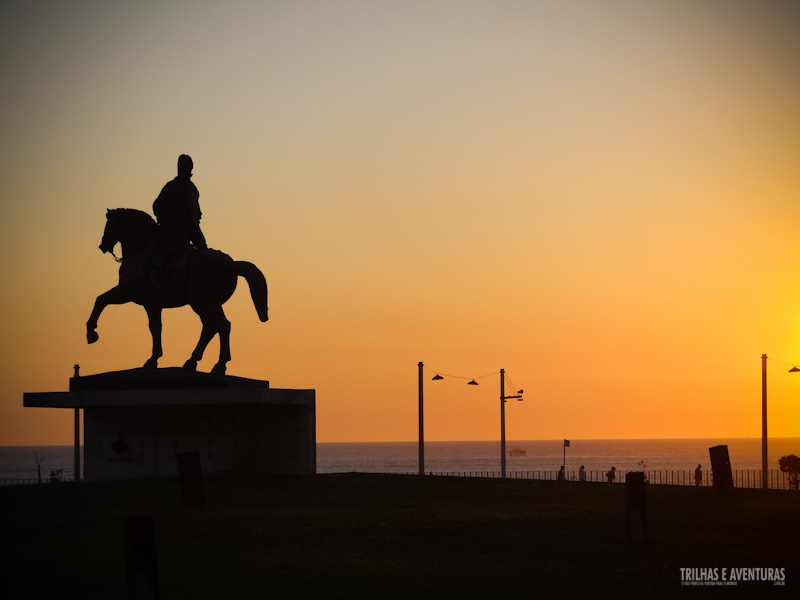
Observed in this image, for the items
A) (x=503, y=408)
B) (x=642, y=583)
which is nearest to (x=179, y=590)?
(x=642, y=583)

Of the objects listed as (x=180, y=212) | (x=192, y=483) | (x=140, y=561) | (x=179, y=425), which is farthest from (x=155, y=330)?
(x=140, y=561)

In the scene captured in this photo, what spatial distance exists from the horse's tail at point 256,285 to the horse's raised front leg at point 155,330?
2370mm

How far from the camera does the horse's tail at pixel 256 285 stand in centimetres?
3073

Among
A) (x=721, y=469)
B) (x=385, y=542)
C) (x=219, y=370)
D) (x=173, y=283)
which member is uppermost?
(x=173, y=283)

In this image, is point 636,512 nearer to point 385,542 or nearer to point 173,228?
point 385,542

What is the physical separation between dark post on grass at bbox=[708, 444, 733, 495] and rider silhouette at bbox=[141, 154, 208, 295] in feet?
43.8

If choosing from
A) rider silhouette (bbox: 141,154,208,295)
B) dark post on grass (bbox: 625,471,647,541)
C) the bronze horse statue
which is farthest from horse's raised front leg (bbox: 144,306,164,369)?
dark post on grass (bbox: 625,471,647,541)

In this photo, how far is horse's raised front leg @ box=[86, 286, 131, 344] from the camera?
30.9 m

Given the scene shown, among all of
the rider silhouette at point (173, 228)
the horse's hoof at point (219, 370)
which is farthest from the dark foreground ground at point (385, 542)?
the rider silhouette at point (173, 228)

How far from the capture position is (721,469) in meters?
28.2

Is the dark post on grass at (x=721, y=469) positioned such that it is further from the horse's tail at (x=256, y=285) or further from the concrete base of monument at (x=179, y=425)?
the horse's tail at (x=256, y=285)

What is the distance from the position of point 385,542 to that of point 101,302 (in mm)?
13959

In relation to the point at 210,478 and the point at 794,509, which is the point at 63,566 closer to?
the point at 210,478

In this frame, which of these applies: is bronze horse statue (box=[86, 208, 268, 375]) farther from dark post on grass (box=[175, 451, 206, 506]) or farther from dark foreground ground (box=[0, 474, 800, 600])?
dark post on grass (box=[175, 451, 206, 506])
